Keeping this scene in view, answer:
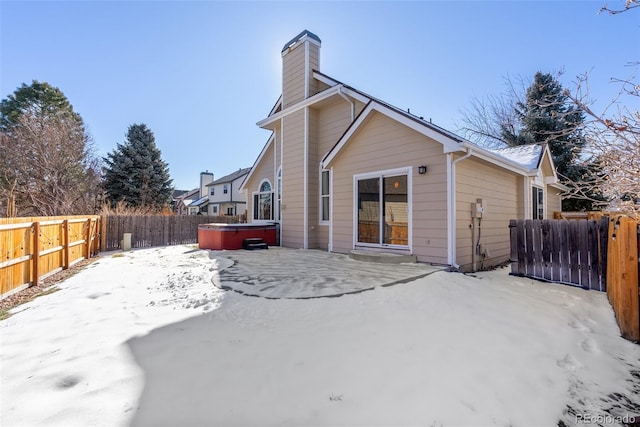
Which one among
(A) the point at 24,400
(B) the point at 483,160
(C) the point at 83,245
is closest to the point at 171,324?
(A) the point at 24,400

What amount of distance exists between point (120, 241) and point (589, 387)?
48.6ft

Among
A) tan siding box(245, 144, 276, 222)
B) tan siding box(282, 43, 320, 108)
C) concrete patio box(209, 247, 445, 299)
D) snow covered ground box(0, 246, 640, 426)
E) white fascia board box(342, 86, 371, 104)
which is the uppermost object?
tan siding box(282, 43, 320, 108)

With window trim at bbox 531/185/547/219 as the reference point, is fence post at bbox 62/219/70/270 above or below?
below

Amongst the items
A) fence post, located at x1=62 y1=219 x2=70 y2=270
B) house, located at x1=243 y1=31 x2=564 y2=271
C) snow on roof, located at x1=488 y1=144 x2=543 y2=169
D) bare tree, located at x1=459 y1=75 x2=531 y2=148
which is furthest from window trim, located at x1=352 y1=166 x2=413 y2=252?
bare tree, located at x1=459 y1=75 x2=531 y2=148

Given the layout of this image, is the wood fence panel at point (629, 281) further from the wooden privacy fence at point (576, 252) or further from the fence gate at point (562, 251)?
the fence gate at point (562, 251)

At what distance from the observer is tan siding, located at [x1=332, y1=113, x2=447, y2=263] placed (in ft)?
21.4

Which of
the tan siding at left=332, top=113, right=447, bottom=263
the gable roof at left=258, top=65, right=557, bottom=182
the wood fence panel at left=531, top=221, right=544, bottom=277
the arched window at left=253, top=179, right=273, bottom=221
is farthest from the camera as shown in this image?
the arched window at left=253, top=179, right=273, bottom=221

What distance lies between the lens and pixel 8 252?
192 inches

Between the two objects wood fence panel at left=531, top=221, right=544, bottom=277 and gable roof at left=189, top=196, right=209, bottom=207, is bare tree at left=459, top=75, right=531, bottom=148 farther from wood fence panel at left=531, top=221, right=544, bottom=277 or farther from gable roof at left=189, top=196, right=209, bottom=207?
gable roof at left=189, top=196, right=209, bottom=207

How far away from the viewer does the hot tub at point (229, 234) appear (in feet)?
34.9

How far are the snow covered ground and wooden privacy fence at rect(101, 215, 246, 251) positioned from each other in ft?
29.9

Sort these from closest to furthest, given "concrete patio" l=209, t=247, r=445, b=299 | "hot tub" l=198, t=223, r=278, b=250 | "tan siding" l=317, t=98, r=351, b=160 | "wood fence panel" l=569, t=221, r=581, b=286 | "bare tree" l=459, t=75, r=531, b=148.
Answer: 1. "concrete patio" l=209, t=247, r=445, b=299
2. "wood fence panel" l=569, t=221, r=581, b=286
3. "tan siding" l=317, t=98, r=351, b=160
4. "hot tub" l=198, t=223, r=278, b=250
5. "bare tree" l=459, t=75, r=531, b=148

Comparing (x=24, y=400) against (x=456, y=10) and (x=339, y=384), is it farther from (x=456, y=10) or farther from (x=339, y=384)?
(x=456, y=10)

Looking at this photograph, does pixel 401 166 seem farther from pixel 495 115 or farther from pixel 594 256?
pixel 495 115
